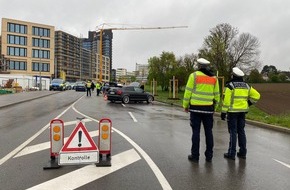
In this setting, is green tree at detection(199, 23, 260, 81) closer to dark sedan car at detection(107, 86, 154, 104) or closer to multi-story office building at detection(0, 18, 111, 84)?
dark sedan car at detection(107, 86, 154, 104)

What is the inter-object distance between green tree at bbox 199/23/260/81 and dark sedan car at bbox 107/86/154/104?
3094 cm

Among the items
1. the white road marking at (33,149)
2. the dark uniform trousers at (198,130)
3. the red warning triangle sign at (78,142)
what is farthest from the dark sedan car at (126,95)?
the red warning triangle sign at (78,142)

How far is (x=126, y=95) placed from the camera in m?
27.3

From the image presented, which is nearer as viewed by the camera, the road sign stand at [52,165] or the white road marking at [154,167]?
the white road marking at [154,167]

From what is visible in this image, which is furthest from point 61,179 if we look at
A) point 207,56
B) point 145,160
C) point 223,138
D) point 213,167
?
point 207,56

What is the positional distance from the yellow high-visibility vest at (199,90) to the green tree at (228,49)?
165ft

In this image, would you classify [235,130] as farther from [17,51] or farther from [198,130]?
[17,51]

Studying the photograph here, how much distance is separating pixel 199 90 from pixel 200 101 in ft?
0.77

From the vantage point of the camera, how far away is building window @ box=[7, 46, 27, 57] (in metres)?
96.9

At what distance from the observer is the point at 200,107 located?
701cm

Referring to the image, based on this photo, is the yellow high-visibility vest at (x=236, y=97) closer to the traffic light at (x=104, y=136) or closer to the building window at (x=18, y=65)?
the traffic light at (x=104, y=136)

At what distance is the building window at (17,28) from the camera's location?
3824 inches

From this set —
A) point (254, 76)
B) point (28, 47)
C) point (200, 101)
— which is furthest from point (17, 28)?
point (200, 101)

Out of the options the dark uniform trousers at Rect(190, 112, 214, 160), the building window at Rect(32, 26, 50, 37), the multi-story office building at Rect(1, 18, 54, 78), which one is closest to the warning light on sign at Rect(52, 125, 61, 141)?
the dark uniform trousers at Rect(190, 112, 214, 160)
